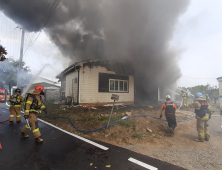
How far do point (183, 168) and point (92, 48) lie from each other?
10269 mm

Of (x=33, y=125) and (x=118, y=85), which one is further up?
(x=118, y=85)

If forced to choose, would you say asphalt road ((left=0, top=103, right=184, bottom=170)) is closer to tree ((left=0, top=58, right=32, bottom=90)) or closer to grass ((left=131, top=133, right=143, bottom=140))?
Answer: grass ((left=131, top=133, right=143, bottom=140))

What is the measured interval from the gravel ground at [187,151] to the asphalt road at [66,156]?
0.31 metres

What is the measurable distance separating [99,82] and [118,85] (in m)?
1.79

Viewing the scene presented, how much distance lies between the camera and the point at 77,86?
9469mm

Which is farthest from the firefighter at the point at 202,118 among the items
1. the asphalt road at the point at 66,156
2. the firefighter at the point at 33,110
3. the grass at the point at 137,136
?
the firefighter at the point at 33,110

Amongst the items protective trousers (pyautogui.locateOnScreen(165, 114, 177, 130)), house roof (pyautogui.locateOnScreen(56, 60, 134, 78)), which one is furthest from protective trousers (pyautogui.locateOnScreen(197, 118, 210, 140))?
house roof (pyautogui.locateOnScreen(56, 60, 134, 78))

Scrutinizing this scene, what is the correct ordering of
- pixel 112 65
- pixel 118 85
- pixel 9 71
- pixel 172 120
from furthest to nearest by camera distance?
pixel 9 71 → pixel 118 85 → pixel 112 65 → pixel 172 120

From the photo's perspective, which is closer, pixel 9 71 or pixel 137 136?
pixel 137 136

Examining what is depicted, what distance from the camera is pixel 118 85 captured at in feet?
35.9

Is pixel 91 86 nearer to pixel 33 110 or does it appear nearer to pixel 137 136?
pixel 33 110

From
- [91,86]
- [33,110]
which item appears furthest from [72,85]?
[33,110]

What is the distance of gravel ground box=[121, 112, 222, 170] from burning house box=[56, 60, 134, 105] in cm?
632

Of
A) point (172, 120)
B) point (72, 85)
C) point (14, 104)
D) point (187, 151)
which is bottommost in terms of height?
point (187, 151)
